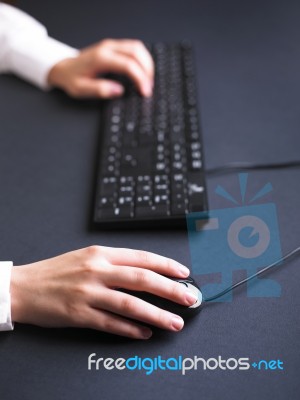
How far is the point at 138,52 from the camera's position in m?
0.96

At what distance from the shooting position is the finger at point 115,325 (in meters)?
0.59

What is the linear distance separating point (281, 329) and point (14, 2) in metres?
0.96

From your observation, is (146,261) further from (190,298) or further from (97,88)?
(97,88)

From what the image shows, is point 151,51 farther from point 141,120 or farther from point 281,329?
point 281,329

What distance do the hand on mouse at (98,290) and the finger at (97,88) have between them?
0.37m

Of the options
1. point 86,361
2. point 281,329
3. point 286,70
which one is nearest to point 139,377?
point 86,361

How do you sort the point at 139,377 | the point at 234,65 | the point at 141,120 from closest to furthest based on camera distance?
the point at 139,377, the point at 141,120, the point at 234,65

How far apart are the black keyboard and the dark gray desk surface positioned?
25 mm

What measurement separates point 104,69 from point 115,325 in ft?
1.72

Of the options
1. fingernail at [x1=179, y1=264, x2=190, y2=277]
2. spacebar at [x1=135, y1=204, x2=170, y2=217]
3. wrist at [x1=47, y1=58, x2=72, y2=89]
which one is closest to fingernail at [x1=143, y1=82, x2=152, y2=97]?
wrist at [x1=47, y1=58, x2=72, y2=89]

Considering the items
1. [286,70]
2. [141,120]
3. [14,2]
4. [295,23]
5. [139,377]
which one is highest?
[14,2]

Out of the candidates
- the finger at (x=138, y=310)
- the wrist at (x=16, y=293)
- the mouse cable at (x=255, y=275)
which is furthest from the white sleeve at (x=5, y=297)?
the mouse cable at (x=255, y=275)

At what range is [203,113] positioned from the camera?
903 millimetres

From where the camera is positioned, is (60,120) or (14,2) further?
(14,2)
